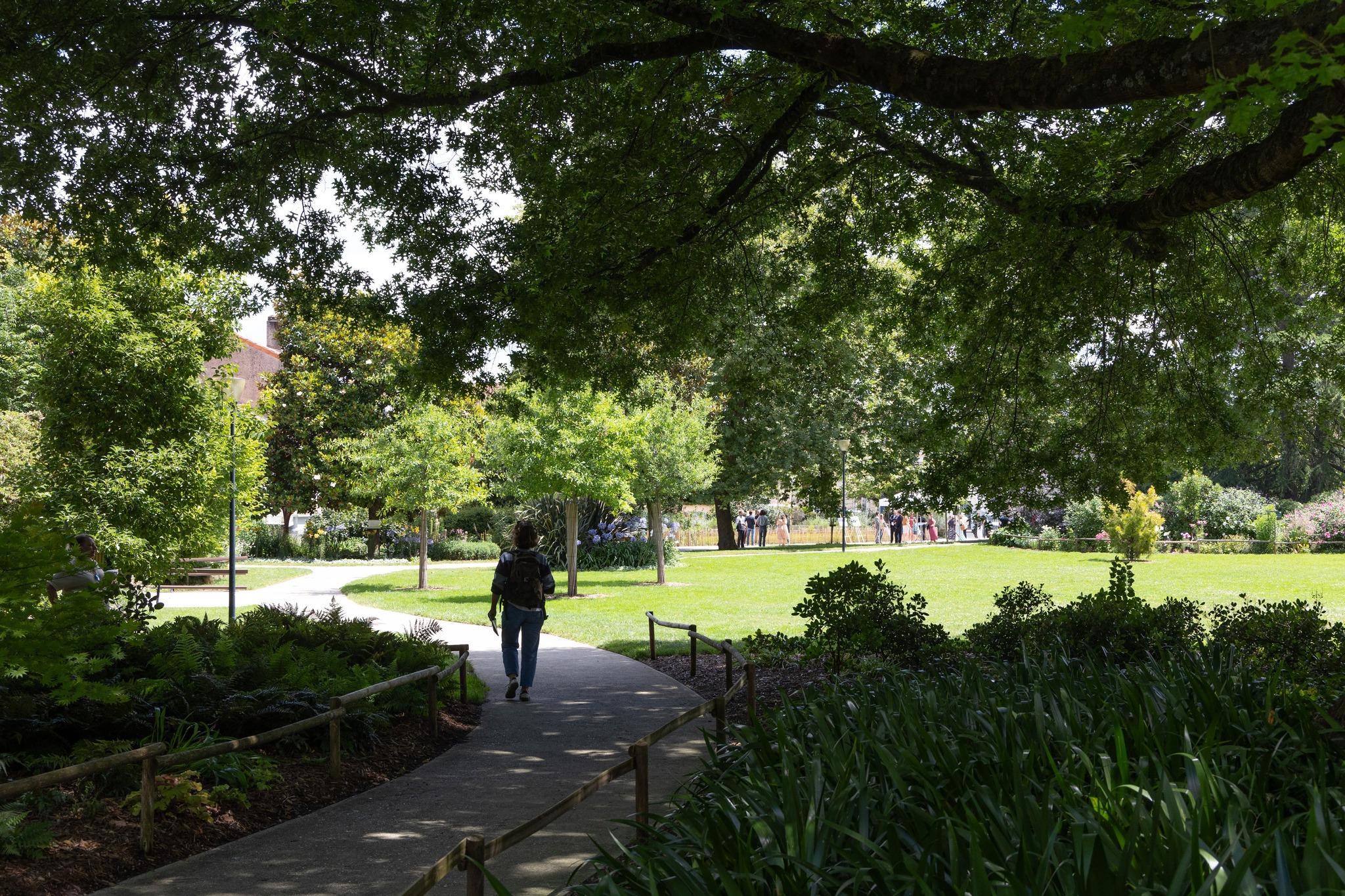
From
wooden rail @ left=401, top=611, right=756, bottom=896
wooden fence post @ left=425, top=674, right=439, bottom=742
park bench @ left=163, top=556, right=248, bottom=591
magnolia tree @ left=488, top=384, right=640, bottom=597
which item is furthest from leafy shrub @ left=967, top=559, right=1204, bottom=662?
park bench @ left=163, top=556, right=248, bottom=591

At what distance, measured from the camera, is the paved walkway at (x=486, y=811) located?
544 centimetres

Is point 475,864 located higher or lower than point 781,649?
higher

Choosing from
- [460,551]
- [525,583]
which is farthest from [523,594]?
[460,551]

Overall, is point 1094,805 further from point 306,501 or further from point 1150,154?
point 306,501

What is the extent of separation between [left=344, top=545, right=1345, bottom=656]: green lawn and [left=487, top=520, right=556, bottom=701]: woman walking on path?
4214 mm

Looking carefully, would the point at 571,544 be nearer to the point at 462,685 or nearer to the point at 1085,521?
the point at 462,685

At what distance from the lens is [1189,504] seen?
37.2 m

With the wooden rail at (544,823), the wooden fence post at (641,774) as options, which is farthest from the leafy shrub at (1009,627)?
the wooden fence post at (641,774)

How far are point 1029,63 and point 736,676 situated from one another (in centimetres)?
739

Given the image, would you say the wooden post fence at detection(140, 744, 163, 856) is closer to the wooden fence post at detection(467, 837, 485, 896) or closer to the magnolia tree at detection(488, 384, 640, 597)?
the wooden fence post at detection(467, 837, 485, 896)

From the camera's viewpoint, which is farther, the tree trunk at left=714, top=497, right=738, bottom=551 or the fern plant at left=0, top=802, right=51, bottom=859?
the tree trunk at left=714, top=497, right=738, bottom=551

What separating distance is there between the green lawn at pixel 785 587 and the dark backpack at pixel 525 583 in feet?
14.9

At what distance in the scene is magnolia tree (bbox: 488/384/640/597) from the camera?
2259 cm

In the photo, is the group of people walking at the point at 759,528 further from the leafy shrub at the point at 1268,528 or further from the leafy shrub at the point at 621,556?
the leafy shrub at the point at 1268,528
